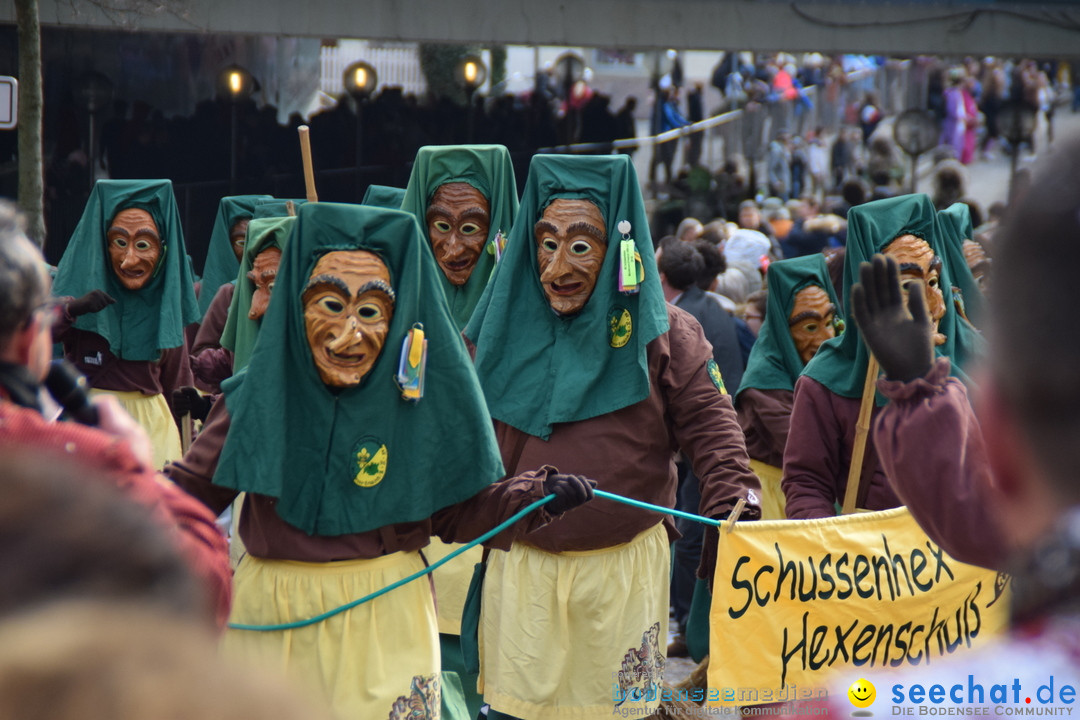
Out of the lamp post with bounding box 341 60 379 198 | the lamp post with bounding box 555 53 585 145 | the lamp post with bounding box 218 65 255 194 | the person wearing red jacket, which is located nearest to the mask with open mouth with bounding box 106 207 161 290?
the person wearing red jacket

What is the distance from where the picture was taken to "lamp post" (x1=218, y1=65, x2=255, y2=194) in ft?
49.4

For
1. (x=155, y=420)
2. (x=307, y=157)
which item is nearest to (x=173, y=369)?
(x=155, y=420)

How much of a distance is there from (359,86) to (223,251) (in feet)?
25.0

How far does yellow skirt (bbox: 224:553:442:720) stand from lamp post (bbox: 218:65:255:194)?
12246mm

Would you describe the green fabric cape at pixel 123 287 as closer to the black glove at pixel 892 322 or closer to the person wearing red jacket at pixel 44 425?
the person wearing red jacket at pixel 44 425

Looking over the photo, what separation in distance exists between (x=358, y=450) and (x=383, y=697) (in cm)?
66

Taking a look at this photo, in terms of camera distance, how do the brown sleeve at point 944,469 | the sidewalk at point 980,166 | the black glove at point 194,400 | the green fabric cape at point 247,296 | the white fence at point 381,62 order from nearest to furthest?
the brown sleeve at point 944,469, the black glove at point 194,400, the green fabric cape at point 247,296, the white fence at point 381,62, the sidewalk at point 980,166

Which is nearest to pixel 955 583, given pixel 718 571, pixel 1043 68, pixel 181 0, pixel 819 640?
pixel 819 640

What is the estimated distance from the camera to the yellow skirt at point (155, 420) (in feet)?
24.1

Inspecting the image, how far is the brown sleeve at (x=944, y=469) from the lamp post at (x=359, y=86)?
14.0 meters

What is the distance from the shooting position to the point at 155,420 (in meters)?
7.39

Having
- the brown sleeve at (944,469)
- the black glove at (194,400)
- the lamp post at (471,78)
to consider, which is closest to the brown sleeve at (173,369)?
the black glove at (194,400)

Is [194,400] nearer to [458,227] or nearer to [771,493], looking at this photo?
[458,227]

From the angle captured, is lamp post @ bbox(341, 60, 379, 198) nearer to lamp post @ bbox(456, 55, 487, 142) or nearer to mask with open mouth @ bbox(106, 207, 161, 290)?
lamp post @ bbox(456, 55, 487, 142)
